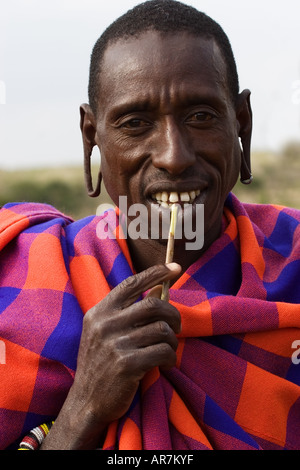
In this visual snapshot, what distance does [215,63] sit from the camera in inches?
96.9

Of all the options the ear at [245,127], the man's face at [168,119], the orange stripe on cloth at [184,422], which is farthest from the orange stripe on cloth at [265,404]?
the ear at [245,127]

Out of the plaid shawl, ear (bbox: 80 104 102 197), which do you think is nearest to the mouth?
the plaid shawl

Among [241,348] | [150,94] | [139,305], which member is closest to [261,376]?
[241,348]

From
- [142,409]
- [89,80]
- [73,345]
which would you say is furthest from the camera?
[89,80]

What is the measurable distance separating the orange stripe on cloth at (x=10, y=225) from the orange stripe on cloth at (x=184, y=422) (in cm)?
94

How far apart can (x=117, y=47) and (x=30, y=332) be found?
1080 mm

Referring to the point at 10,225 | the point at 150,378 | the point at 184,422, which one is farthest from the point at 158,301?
the point at 10,225

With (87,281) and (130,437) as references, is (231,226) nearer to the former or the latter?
(87,281)

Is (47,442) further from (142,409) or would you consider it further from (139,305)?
(139,305)

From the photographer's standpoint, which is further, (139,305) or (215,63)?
(215,63)

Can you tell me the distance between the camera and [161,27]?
2.43 m

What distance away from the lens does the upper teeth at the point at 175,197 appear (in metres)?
2.39

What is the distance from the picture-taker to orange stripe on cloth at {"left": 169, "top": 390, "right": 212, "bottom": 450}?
2.21m

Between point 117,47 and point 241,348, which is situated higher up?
point 117,47
